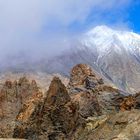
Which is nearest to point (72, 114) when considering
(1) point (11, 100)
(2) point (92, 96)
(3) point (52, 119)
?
(3) point (52, 119)

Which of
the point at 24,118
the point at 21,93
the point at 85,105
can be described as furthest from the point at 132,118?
the point at 21,93

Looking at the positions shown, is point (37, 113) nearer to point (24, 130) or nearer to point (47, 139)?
point (24, 130)

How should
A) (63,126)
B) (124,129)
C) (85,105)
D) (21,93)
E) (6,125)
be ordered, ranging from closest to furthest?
(124,129)
(63,126)
(85,105)
(6,125)
(21,93)

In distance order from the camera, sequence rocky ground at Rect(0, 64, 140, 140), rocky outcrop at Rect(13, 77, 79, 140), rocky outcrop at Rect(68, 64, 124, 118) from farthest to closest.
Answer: rocky outcrop at Rect(68, 64, 124, 118)
rocky outcrop at Rect(13, 77, 79, 140)
rocky ground at Rect(0, 64, 140, 140)

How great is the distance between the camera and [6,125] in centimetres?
10725

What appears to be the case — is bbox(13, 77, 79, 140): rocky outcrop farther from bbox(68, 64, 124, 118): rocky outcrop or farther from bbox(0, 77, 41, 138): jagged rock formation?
bbox(0, 77, 41, 138): jagged rock formation

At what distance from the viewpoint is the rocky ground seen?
1470 inches

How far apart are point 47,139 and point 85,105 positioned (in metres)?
30.2

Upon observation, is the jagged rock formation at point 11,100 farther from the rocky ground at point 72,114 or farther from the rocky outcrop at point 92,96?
the rocky outcrop at point 92,96

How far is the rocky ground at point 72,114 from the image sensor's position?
37344 mm

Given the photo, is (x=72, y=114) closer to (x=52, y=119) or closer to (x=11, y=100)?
(x=52, y=119)

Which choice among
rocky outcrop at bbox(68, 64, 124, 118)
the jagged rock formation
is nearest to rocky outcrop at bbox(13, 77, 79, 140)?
rocky outcrop at bbox(68, 64, 124, 118)

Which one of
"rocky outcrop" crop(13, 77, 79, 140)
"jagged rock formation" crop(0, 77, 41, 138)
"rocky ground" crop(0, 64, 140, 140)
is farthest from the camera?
"jagged rock formation" crop(0, 77, 41, 138)

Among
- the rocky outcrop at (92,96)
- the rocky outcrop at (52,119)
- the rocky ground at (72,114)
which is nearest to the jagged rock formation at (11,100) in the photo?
the rocky ground at (72,114)
